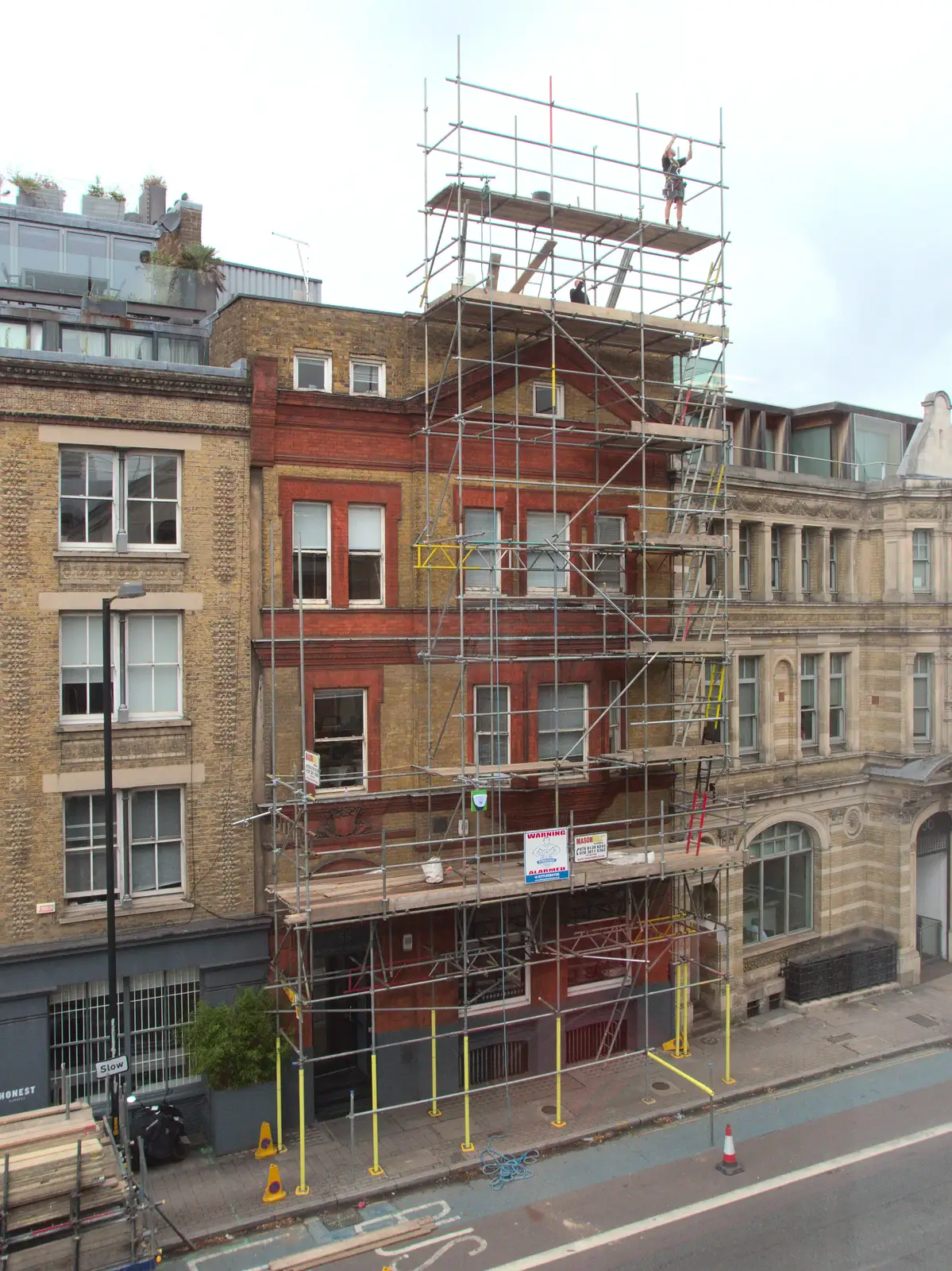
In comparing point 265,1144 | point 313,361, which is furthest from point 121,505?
point 265,1144

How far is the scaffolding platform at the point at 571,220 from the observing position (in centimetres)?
1945

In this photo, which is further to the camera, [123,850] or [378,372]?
[378,372]

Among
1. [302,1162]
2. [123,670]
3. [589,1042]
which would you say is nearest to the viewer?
[302,1162]

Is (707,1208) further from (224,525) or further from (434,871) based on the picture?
(224,525)

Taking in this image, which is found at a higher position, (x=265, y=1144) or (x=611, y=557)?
(x=611, y=557)

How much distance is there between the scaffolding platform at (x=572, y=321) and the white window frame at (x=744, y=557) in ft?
17.1

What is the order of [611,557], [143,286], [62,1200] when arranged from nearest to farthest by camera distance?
[62,1200], [611,557], [143,286]

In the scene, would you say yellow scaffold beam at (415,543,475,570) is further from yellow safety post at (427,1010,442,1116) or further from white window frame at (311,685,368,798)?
yellow safety post at (427,1010,442,1116)

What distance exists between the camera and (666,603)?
2266 centimetres

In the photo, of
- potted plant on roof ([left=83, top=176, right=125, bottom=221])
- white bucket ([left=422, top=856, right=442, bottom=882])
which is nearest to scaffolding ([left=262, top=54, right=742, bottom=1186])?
white bucket ([left=422, top=856, right=442, bottom=882])

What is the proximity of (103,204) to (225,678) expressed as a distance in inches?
804

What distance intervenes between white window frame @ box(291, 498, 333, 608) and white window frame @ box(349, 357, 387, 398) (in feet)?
7.69

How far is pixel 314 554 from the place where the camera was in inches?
769

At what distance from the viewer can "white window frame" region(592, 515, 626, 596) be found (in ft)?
71.0
